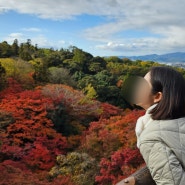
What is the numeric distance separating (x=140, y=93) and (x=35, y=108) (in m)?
16.6

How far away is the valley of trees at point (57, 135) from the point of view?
13930mm

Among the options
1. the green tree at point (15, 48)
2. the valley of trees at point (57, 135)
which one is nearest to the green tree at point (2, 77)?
the valley of trees at point (57, 135)

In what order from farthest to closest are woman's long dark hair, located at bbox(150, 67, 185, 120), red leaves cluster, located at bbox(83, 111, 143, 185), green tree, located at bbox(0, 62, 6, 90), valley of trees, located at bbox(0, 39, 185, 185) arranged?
Answer: green tree, located at bbox(0, 62, 6, 90), red leaves cluster, located at bbox(83, 111, 143, 185), valley of trees, located at bbox(0, 39, 185, 185), woman's long dark hair, located at bbox(150, 67, 185, 120)

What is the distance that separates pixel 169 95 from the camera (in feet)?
6.19

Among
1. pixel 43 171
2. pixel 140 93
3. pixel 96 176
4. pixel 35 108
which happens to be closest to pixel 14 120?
pixel 35 108

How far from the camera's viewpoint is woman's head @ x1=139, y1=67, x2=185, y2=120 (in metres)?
1.88

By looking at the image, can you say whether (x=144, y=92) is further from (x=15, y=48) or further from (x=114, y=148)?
(x=15, y=48)

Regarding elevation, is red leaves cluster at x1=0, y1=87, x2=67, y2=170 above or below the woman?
below

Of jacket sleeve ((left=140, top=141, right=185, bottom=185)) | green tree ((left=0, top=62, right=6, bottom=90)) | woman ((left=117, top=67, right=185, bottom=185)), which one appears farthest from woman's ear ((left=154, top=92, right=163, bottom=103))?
green tree ((left=0, top=62, right=6, bottom=90))

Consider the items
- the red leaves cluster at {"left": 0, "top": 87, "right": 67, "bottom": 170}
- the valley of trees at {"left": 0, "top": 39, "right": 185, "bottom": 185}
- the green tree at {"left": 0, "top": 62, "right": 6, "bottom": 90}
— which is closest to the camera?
the valley of trees at {"left": 0, "top": 39, "right": 185, "bottom": 185}

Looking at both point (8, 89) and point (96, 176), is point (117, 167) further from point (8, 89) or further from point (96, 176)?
point (8, 89)

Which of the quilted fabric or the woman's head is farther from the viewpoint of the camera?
the woman's head

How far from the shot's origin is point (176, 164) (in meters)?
1.74

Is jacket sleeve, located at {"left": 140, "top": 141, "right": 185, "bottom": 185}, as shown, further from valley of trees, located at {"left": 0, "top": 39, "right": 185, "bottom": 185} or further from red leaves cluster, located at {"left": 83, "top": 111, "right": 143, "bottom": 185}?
red leaves cluster, located at {"left": 83, "top": 111, "right": 143, "bottom": 185}
